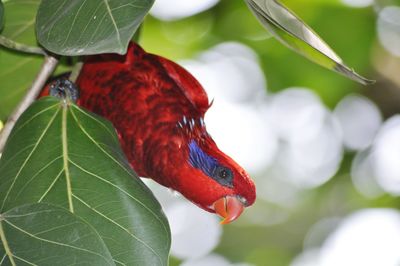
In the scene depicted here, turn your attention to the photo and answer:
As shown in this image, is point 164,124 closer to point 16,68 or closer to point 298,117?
point 16,68

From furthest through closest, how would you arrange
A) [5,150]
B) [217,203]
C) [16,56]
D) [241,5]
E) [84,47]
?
1. [241,5]
2. [217,203]
3. [16,56]
4. [5,150]
5. [84,47]

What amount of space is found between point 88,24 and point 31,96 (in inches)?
12.6

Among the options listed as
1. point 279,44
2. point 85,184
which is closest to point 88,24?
point 85,184

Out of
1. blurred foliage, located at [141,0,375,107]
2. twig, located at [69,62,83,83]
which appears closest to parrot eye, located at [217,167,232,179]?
twig, located at [69,62,83,83]

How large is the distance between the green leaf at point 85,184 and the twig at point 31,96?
0.23 ft

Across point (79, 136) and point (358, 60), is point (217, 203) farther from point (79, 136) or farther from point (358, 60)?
point (358, 60)

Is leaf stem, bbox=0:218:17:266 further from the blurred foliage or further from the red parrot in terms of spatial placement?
the blurred foliage

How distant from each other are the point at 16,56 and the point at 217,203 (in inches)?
24.8

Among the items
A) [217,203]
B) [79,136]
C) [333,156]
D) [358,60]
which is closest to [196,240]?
[333,156]

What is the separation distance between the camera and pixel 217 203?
6.93 ft

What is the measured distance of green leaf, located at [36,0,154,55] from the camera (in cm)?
126

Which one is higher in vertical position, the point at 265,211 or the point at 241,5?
the point at 241,5

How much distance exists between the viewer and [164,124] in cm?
205

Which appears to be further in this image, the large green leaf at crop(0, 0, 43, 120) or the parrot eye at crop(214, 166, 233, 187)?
the parrot eye at crop(214, 166, 233, 187)
